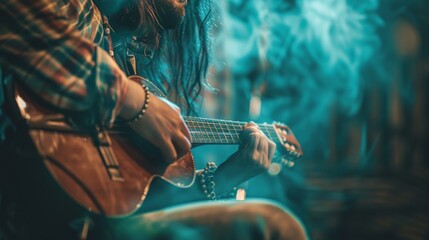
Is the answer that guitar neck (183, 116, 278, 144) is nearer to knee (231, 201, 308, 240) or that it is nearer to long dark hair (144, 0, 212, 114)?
long dark hair (144, 0, 212, 114)

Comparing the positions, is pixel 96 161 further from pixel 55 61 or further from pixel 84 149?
pixel 55 61

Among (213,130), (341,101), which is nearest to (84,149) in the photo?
(213,130)

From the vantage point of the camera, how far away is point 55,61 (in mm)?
1091

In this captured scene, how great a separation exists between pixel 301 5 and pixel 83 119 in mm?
3604

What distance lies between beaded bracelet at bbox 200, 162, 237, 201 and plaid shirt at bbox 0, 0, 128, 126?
735mm

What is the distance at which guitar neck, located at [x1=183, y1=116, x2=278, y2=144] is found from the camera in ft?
5.68

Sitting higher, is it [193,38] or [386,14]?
[386,14]

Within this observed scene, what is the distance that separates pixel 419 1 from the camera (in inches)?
173

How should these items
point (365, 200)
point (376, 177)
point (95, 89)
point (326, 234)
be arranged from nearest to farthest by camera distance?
point (95, 89)
point (326, 234)
point (365, 200)
point (376, 177)

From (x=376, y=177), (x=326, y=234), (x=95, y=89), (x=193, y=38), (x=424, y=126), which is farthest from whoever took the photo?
(x=424, y=126)

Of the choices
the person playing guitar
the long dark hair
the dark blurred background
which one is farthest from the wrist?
the dark blurred background

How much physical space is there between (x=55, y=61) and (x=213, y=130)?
87 centimetres

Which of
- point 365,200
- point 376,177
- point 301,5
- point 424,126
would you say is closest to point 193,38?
point 301,5

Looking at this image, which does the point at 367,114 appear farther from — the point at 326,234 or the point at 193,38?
the point at 193,38
